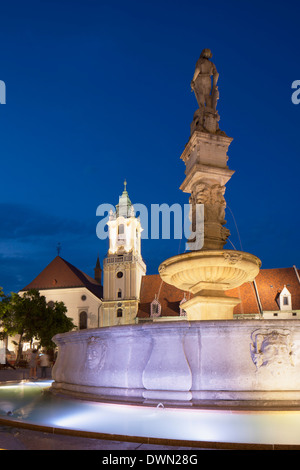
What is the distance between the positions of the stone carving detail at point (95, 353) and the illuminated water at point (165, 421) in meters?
0.53

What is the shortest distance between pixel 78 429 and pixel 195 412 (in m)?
1.72

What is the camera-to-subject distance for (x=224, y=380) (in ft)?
17.3

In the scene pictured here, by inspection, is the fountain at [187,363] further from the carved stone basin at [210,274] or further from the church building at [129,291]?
the church building at [129,291]

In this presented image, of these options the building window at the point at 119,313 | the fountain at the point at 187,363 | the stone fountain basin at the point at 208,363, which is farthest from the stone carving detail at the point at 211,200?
the building window at the point at 119,313

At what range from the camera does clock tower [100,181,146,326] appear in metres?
49.8

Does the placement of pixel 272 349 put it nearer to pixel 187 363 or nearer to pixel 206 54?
pixel 187 363

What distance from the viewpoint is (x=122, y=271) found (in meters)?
51.5

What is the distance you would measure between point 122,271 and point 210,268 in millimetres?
42977

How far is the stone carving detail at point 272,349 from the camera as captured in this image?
17.3 feet

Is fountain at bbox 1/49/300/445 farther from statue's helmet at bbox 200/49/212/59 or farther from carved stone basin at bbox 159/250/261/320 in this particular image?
statue's helmet at bbox 200/49/212/59

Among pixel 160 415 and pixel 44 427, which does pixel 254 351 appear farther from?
pixel 44 427

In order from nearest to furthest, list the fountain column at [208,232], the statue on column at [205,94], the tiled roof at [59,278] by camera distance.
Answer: the fountain column at [208,232]
the statue on column at [205,94]
the tiled roof at [59,278]

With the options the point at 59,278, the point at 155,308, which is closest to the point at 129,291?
the point at 155,308
